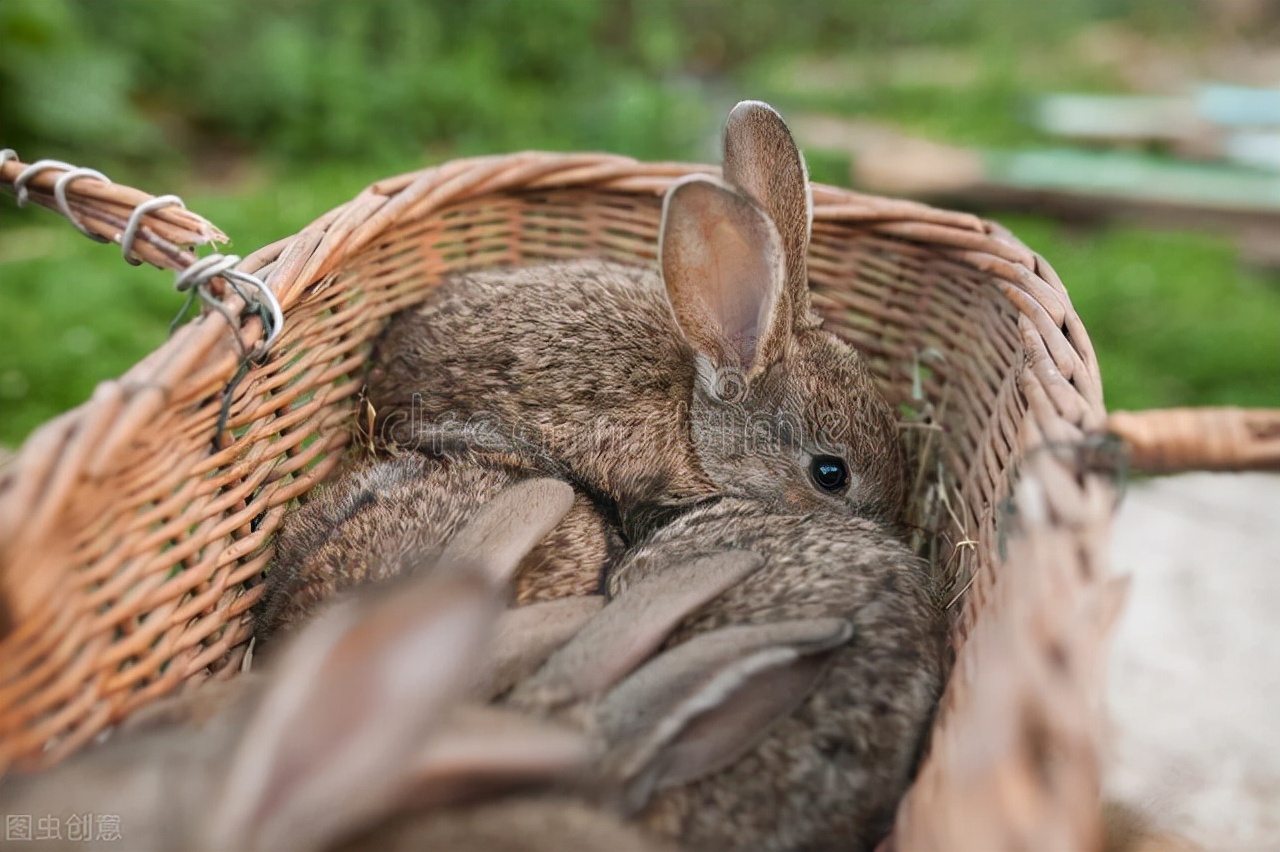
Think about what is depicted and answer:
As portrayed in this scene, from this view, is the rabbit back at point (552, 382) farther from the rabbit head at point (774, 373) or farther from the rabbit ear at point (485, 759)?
the rabbit ear at point (485, 759)

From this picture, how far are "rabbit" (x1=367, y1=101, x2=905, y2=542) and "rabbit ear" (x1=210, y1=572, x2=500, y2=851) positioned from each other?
1413 millimetres

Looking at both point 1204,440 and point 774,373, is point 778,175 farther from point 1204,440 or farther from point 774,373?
point 1204,440

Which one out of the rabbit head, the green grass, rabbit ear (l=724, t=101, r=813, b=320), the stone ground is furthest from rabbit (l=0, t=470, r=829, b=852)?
the green grass

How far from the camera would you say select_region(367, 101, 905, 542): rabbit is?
2.72 m

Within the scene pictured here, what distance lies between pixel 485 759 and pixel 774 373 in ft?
5.01

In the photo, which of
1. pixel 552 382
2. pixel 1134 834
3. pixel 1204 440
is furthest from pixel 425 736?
pixel 1134 834

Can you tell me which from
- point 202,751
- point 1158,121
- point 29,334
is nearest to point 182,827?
point 202,751

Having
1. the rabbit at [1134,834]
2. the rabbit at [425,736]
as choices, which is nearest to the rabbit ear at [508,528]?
the rabbit at [425,736]

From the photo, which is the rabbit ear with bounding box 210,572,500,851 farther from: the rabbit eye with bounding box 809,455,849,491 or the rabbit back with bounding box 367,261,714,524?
the rabbit eye with bounding box 809,455,849,491

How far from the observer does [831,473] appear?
8.98 ft

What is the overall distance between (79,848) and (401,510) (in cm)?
101

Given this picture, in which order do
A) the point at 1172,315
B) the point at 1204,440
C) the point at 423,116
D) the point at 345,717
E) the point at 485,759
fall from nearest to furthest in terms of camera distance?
the point at 345,717 < the point at 485,759 < the point at 1204,440 < the point at 1172,315 < the point at 423,116

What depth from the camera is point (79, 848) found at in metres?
1.50

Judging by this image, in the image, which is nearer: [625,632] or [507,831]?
[507,831]
